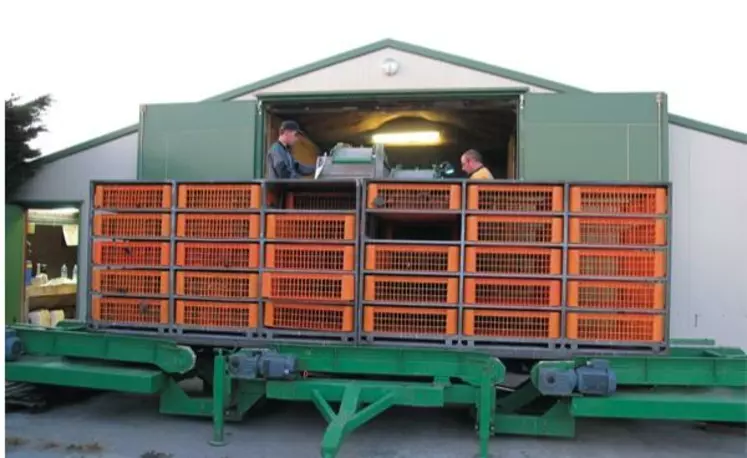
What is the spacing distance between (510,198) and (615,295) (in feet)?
4.42

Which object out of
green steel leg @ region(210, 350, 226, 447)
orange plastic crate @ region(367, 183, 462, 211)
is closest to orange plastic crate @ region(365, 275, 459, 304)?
orange plastic crate @ region(367, 183, 462, 211)

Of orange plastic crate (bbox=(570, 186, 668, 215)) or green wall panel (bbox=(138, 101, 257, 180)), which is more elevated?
green wall panel (bbox=(138, 101, 257, 180))

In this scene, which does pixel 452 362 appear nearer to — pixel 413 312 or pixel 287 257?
pixel 413 312

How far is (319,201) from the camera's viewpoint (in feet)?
21.3

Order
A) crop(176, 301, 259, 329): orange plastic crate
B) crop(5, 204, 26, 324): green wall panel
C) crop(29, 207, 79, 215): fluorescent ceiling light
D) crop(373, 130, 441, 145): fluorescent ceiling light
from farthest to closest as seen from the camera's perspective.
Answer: crop(373, 130, 441, 145): fluorescent ceiling light, crop(29, 207, 79, 215): fluorescent ceiling light, crop(5, 204, 26, 324): green wall panel, crop(176, 301, 259, 329): orange plastic crate

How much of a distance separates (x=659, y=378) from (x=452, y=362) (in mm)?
1931

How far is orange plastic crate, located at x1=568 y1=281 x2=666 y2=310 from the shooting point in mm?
5285

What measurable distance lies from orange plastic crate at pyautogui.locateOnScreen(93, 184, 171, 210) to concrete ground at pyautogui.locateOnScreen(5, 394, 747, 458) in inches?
91.6

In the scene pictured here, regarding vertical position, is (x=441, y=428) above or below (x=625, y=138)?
below

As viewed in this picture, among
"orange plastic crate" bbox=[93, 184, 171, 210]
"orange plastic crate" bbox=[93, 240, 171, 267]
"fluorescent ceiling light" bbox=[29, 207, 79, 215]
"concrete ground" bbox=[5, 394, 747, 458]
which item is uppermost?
"fluorescent ceiling light" bbox=[29, 207, 79, 215]

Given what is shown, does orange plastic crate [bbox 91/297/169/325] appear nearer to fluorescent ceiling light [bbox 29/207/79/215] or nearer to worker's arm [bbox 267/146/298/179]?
worker's arm [bbox 267/146/298/179]

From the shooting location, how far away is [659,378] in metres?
5.28

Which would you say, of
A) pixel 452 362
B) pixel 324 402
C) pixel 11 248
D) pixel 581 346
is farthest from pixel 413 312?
pixel 11 248

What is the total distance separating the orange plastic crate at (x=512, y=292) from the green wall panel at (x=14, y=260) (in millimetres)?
8271
